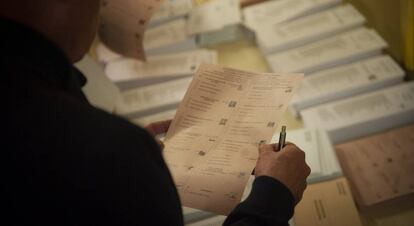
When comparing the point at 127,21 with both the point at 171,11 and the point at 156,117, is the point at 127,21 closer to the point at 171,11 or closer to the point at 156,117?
the point at 156,117

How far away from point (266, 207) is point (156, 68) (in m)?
0.83

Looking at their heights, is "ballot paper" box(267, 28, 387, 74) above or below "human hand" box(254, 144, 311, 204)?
below

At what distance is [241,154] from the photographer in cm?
69

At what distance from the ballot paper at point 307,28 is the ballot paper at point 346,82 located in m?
0.17

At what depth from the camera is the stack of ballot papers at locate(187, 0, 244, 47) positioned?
4.66 ft

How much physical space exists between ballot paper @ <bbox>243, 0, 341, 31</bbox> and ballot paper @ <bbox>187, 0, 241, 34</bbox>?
4 cm

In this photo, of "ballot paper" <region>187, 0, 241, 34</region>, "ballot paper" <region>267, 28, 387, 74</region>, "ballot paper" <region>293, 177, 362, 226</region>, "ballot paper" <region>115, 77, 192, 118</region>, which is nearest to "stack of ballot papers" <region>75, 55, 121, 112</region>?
"ballot paper" <region>115, 77, 192, 118</region>

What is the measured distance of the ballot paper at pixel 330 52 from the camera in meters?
1.15

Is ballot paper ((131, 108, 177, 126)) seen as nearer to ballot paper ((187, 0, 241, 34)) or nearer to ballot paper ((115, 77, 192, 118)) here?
ballot paper ((115, 77, 192, 118))

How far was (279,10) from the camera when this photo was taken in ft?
4.65

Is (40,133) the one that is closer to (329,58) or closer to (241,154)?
(241,154)

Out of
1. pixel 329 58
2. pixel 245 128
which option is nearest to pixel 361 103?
pixel 329 58

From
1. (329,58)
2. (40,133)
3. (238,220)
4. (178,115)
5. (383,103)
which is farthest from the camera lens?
(329,58)

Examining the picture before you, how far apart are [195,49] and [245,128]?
74cm
